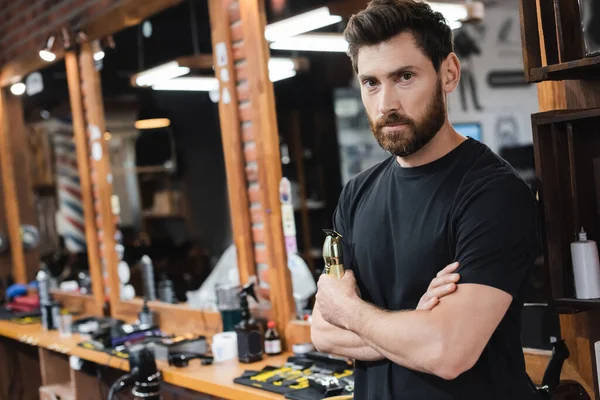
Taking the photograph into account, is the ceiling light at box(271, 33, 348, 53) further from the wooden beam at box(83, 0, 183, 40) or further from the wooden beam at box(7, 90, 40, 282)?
the wooden beam at box(7, 90, 40, 282)

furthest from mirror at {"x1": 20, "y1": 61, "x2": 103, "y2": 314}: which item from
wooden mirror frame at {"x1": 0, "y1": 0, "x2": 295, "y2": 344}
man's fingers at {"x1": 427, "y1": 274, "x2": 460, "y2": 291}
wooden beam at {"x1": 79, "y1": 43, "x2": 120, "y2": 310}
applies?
man's fingers at {"x1": 427, "y1": 274, "x2": 460, "y2": 291}

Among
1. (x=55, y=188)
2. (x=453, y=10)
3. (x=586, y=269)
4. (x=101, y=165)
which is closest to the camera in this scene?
(x=586, y=269)

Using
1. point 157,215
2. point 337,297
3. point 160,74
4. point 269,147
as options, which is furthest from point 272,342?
point 157,215

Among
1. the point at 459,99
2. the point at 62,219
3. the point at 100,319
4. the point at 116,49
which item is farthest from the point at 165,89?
the point at 459,99

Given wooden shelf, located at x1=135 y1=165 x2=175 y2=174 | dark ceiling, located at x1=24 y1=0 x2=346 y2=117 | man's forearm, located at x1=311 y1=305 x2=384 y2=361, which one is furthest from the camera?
wooden shelf, located at x1=135 y1=165 x2=175 y2=174

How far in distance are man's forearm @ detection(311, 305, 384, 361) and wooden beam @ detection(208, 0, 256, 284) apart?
1.41 m

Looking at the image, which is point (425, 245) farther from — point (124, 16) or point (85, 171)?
point (85, 171)

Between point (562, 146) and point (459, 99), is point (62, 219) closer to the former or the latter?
point (459, 99)

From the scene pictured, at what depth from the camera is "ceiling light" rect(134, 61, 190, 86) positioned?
15.1 ft

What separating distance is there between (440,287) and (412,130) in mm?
395

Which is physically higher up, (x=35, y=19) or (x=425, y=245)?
(x=35, y=19)

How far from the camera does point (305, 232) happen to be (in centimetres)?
589

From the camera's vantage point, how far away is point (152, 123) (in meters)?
6.22

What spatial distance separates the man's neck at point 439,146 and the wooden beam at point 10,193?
16.3 ft
